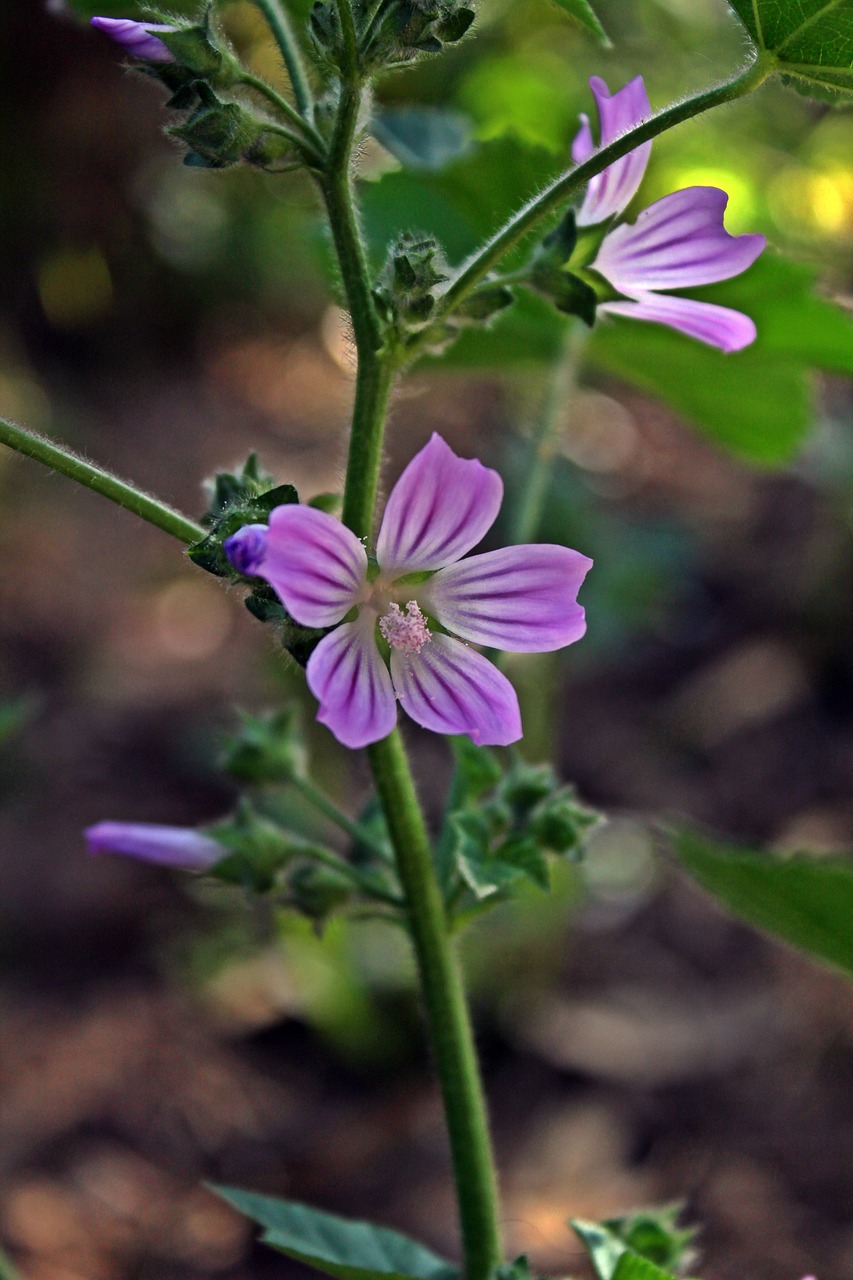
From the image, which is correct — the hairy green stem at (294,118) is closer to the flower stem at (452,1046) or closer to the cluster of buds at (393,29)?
the cluster of buds at (393,29)

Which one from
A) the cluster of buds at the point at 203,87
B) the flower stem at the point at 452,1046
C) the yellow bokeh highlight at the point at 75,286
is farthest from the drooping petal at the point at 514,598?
the yellow bokeh highlight at the point at 75,286

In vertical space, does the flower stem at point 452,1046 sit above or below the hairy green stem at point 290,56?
below

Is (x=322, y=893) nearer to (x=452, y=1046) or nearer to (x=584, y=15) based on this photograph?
(x=452, y=1046)

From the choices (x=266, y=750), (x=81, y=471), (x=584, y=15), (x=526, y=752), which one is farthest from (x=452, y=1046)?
(x=526, y=752)

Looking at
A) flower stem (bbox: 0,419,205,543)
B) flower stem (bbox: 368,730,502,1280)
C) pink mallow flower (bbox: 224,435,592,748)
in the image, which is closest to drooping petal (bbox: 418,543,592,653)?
pink mallow flower (bbox: 224,435,592,748)

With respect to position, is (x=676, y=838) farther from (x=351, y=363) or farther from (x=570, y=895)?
(x=570, y=895)

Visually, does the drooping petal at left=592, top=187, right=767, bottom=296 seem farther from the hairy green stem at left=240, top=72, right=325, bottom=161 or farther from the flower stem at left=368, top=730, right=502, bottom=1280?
the flower stem at left=368, top=730, right=502, bottom=1280
